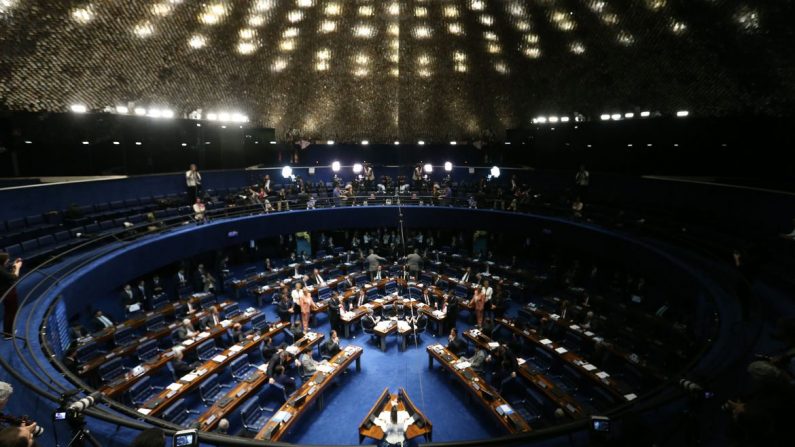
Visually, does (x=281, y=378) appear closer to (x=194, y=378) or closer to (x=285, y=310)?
(x=194, y=378)

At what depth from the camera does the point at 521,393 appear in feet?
30.2

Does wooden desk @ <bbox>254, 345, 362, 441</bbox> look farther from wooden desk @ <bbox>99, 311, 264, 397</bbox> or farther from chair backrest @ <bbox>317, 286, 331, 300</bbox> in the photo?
chair backrest @ <bbox>317, 286, 331, 300</bbox>

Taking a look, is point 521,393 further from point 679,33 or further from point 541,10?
point 541,10

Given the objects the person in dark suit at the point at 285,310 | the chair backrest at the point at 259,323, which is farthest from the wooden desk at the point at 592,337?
the chair backrest at the point at 259,323

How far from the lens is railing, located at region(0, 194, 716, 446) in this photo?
3.93m

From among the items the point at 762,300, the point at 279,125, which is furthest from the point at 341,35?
the point at 762,300

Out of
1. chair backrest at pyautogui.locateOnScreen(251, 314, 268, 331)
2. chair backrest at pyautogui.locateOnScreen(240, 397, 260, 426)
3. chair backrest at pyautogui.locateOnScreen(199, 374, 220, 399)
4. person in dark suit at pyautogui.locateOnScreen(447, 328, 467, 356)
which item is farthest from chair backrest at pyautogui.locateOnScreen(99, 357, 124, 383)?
person in dark suit at pyautogui.locateOnScreen(447, 328, 467, 356)

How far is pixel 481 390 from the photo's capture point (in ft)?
27.5

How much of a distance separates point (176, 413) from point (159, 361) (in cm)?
212

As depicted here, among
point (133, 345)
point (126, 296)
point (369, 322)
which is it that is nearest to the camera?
point (133, 345)

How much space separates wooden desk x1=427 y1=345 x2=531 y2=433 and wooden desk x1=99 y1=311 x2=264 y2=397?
5.27 metres

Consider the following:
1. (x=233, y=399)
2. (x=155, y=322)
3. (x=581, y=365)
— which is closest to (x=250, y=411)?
(x=233, y=399)

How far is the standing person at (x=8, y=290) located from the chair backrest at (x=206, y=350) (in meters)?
4.54

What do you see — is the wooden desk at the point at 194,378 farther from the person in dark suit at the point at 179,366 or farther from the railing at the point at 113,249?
the railing at the point at 113,249
